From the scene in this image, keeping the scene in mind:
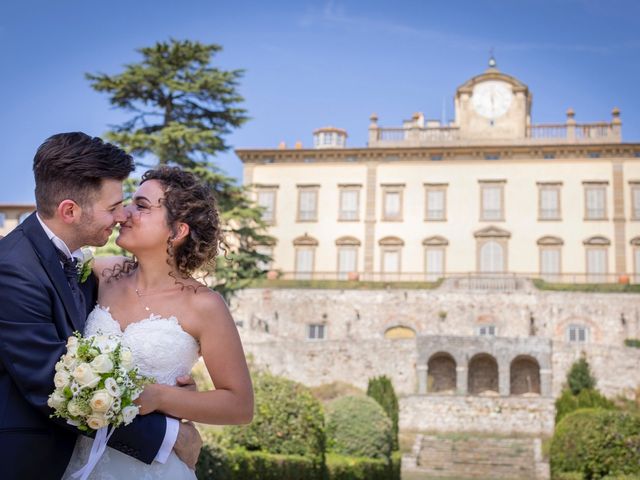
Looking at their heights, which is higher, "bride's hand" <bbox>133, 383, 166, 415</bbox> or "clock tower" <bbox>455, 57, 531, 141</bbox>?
"clock tower" <bbox>455, 57, 531, 141</bbox>

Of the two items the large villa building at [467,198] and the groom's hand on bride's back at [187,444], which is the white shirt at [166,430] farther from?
the large villa building at [467,198]

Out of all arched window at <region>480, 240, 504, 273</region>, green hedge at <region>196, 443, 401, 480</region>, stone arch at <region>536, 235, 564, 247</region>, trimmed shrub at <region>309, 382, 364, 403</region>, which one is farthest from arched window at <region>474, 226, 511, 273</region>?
green hedge at <region>196, 443, 401, 480</region>

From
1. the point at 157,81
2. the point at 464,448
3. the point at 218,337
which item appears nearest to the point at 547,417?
the point at 464,448

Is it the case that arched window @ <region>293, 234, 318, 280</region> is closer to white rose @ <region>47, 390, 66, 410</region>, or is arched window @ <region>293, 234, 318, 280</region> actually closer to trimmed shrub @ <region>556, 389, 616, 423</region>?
trimmed shrub @ <region>556, 389, 616, 423</region>

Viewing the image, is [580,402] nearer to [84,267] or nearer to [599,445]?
[599,445]

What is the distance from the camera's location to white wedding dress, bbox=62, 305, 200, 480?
10.5 feet

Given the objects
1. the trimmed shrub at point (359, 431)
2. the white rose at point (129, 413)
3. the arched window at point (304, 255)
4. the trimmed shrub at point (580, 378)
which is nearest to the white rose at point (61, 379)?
the white rose at point (129, 413)

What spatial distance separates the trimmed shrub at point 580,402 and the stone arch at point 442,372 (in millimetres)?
5548

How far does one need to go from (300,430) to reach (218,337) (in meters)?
9.85

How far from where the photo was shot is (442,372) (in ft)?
107

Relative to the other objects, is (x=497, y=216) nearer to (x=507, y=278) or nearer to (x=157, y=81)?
(x=507, y=278)

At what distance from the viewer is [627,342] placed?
109 ft

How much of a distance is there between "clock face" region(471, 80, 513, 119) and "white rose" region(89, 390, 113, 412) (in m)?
43.4

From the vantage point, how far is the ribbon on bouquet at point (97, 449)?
297 centimetres
